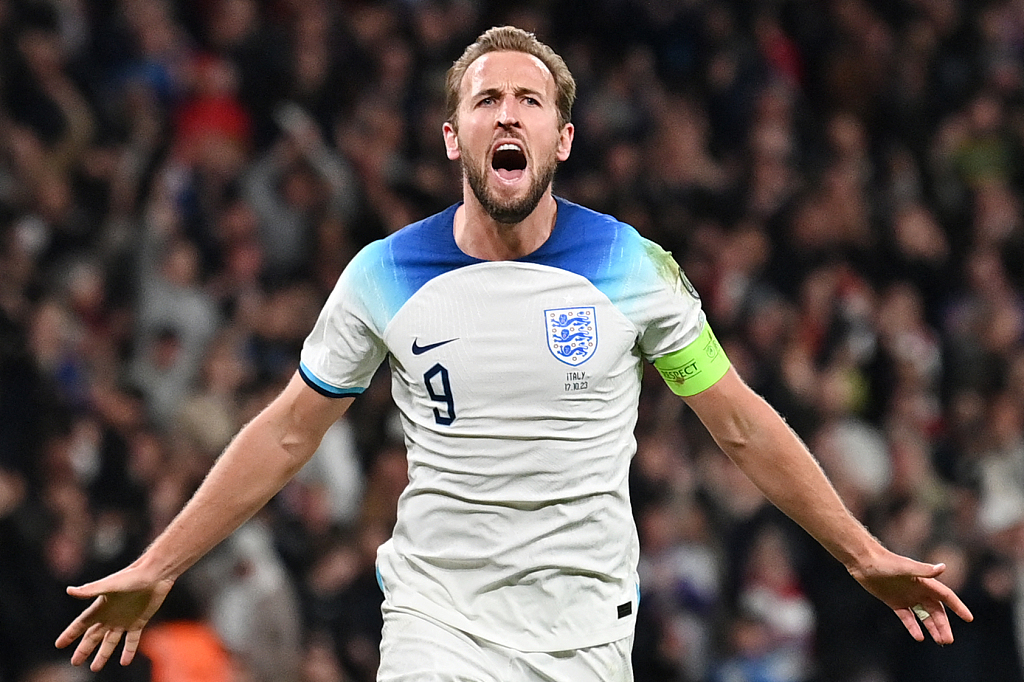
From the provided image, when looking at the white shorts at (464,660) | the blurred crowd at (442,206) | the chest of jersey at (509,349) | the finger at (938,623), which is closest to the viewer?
the white shorts at (464,660)

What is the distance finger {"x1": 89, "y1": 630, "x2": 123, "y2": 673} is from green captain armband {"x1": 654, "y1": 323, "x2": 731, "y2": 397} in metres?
1.61

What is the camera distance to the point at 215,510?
4129 millimetres

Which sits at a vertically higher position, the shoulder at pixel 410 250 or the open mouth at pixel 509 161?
the open mouth at pixel 509 161

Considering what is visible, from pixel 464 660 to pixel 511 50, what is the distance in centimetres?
159

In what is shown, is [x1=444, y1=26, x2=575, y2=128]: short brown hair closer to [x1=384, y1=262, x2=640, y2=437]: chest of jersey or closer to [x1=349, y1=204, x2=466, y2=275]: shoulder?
[x1=349, y1=204, x2=466, y2=275]: shoulder

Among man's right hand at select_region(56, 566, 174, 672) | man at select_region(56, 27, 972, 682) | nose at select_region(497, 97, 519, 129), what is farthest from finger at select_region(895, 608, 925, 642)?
man's right hand at select_region(56, 566, 174, 672)

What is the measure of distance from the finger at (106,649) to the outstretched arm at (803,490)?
1.67 metres

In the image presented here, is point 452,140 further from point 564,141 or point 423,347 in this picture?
point 423,347

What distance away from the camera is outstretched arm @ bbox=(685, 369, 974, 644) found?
163 inches

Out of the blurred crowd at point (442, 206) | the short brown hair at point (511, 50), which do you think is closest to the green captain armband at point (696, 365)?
the short brown hair at point (511, 50)

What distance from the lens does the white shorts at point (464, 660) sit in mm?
3834

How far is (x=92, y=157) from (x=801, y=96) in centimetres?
570

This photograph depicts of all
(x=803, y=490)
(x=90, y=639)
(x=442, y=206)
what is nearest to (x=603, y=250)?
(x=803, y=490)

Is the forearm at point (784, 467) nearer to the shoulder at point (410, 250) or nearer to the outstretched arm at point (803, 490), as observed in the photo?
the outstretched arm at point (803, 490)
